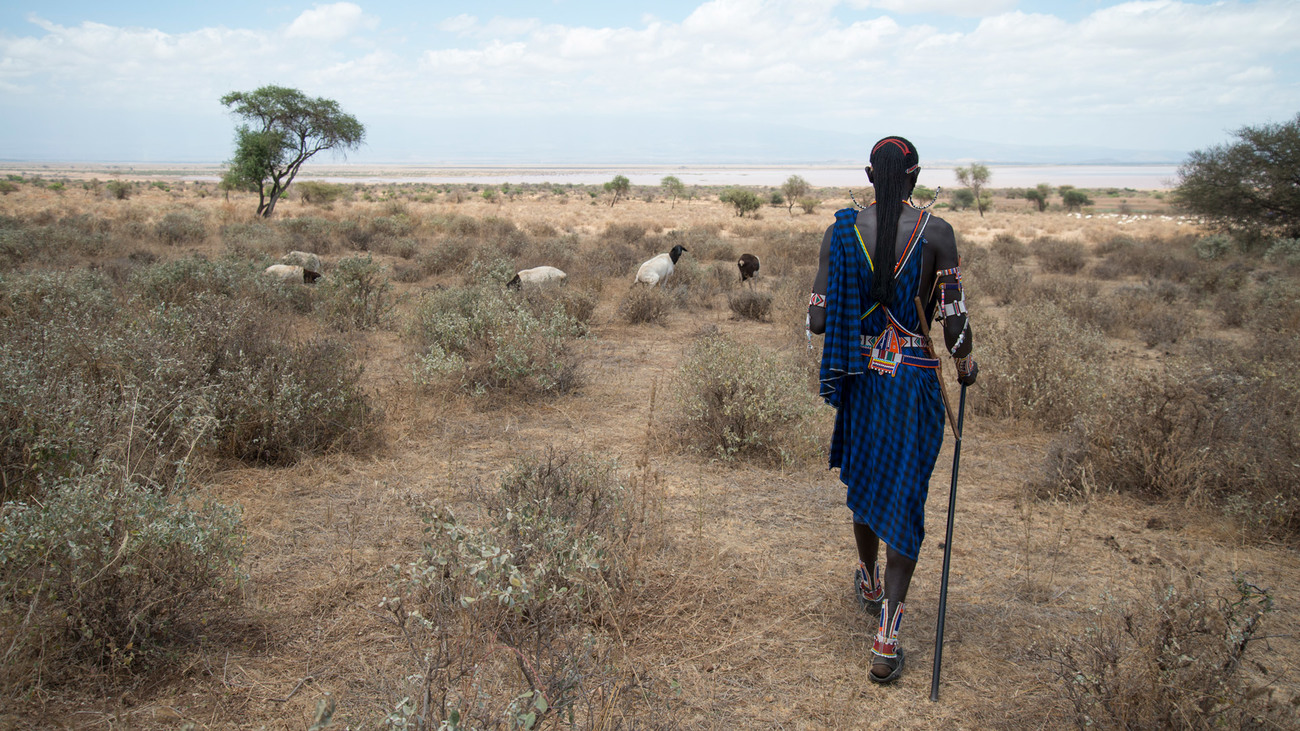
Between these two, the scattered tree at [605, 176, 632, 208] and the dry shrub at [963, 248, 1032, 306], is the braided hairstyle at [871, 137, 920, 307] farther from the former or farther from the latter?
the scattered tree at [605, 176, 632, 208]

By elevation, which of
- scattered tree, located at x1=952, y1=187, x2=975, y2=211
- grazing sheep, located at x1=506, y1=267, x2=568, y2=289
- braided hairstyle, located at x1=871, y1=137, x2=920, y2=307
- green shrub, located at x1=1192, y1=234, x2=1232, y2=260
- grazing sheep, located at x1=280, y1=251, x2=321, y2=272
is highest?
scattered tree, located at x1=952, y1=187, x2=975, y2=211

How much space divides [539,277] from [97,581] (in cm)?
766

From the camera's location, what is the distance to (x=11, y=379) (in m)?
3.38

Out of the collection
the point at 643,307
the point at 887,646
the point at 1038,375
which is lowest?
the point at 887,646

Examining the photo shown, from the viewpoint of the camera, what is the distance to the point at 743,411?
4.98 meters

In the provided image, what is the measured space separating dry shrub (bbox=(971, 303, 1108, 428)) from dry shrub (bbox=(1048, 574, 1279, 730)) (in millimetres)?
3410

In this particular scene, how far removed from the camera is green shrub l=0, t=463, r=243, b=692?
2.33 meters

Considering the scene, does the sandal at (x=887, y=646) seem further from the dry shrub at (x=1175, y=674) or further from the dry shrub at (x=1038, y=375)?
the dry shrub at (x=1038, y=375)

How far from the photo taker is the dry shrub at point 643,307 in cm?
937

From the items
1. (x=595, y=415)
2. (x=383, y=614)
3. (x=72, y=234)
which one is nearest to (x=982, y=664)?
(x=383, y=614)

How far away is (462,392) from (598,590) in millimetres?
3564

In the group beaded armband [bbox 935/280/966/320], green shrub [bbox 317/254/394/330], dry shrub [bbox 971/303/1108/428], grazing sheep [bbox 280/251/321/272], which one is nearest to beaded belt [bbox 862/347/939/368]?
beaded armband [bbox 935/280/966/320]

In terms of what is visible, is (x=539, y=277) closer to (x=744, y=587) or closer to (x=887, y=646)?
(x=744, y=587)

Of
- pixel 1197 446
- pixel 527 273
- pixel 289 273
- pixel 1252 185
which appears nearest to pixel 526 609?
pixel 1197 446
